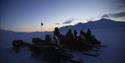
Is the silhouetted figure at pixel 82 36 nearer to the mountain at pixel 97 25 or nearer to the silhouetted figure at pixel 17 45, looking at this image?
the mountain at pixel 97 25

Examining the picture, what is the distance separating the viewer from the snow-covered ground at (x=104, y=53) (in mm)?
1944

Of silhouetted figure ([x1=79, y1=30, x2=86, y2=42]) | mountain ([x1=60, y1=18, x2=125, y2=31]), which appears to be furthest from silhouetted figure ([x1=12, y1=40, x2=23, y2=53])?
silhouetted figure ([x1=79, y1=30, x2=86, y2=42])

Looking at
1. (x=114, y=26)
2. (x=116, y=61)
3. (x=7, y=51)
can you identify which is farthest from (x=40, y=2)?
(x=116, y=61)

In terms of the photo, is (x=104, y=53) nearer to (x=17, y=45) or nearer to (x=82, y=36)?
(x=82, y=36)

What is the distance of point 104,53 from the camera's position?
1.97 meters

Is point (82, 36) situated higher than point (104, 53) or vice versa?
point (82, 36)

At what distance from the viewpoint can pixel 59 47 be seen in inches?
77.2

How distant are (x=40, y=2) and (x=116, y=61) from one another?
2.94ft

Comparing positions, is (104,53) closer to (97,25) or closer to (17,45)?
(97,25)

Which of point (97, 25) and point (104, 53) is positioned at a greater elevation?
point (97, 25)

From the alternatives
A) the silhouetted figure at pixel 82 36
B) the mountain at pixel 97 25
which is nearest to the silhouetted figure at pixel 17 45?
the mountain at pixel 97 25

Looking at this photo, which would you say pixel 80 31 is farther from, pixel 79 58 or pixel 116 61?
pixel 116 61

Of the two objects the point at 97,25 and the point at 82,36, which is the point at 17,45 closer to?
the point at 82,36

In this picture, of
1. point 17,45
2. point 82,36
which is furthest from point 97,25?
point 17,45
